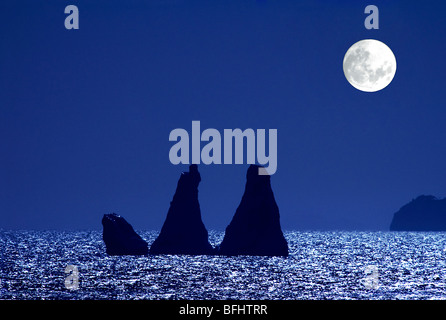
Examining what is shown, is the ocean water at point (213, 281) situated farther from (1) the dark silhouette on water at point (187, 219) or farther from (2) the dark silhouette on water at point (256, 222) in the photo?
(1) the dark silhouette on water at point (187, 219)

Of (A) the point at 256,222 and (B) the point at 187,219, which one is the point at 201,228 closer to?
(B) the point at 187,219

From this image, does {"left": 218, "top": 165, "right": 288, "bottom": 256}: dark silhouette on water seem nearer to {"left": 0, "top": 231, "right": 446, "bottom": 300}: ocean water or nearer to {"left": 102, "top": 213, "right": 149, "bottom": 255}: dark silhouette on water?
{"left": 0, "top": 231, "right": 446, "bottom": 300}: ocean water

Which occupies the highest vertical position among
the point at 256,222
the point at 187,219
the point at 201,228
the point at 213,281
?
the point at 187,219

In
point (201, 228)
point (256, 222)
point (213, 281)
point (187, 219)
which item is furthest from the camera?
point (201, 228)

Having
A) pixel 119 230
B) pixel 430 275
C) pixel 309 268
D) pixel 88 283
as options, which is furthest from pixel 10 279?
pixel 430 275

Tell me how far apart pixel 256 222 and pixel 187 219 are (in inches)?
434

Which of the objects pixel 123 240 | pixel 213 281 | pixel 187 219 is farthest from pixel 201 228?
pixel 213 281

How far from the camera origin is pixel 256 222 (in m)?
103

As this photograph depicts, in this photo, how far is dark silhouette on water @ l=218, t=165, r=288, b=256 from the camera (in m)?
103

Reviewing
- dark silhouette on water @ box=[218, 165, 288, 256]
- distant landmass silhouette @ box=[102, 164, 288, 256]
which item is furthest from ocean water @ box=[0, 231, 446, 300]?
distant landmass silhouette @ box=[102, 164, 288, 256]
